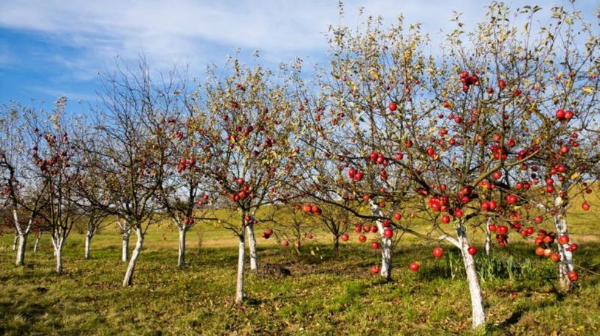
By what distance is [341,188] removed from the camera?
8.50 meters

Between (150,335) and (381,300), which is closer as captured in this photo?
(150,335)

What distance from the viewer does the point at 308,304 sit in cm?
1277

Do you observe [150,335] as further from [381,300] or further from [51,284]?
[51,284]

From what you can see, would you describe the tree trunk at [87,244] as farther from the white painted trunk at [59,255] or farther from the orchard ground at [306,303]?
the orchard ground at [306,303]

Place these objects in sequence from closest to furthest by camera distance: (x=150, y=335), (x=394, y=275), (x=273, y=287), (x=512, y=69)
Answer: (x=512, y=69), (x=150, y=335), (x=273, y=287), (x=394, y=275)

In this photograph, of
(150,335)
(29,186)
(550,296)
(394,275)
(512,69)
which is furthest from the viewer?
(29,186)

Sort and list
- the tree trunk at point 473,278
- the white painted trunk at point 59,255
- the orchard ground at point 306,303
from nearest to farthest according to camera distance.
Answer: the tree trunk at point 473,278 → the orchard ground at point 306,303 → the white painted trunk at point 59,255

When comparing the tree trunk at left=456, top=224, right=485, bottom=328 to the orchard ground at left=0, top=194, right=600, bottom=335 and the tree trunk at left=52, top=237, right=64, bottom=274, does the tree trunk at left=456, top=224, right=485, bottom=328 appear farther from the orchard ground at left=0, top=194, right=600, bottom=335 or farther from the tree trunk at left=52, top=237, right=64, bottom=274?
the tree trunk at left=52, top=237, right=64, bottom=274

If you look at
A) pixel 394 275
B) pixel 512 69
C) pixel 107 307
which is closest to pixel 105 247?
pixel 107 307

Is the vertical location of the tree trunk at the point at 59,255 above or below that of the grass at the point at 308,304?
above

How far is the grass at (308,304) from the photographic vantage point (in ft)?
33.1

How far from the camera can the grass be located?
398 inches

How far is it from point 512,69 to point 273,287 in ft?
37.1

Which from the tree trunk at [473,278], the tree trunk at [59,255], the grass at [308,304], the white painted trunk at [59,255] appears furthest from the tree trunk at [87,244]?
the tree trunk at [473,278]
